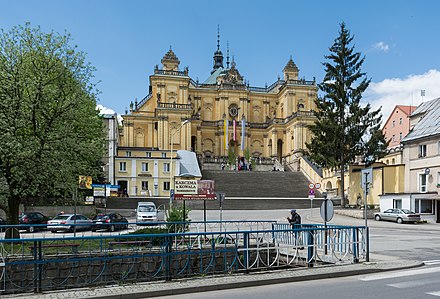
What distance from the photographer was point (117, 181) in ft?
200

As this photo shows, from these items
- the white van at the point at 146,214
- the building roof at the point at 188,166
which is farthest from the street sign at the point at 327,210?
the building roof at the point at 188,166

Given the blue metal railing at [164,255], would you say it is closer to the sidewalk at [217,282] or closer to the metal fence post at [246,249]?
the metal fence post at [246,249]

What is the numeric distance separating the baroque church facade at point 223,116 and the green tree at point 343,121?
97.7 ft

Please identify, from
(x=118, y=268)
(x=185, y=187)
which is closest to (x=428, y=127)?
(x=185, y=187)

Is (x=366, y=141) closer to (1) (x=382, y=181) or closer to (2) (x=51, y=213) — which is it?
(1) (x=382, y=181)

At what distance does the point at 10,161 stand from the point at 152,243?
844 cm

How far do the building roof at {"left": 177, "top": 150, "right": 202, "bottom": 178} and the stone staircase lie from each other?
1485 millimetres

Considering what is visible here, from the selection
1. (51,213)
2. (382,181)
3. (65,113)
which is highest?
(65,113)

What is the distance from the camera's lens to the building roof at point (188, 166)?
64419mm

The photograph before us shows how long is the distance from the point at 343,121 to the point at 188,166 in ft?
83.7

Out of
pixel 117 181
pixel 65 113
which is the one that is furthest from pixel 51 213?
pixel 65 113

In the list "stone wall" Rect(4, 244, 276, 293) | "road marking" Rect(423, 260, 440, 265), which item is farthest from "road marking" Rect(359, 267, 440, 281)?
"stone wall" Rect(4, 244, 276, 293)

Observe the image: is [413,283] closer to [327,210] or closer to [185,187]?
[327,210]

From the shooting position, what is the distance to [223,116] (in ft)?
306
